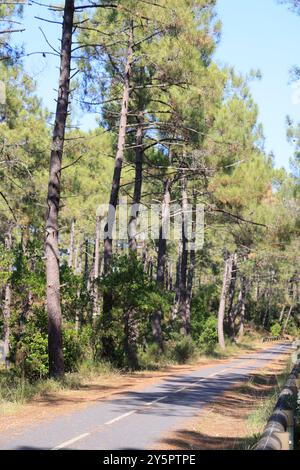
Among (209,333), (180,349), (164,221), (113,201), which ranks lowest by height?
(209,333)

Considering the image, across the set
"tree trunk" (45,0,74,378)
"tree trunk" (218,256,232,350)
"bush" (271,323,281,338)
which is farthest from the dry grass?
"bush" (271,323,281,338)

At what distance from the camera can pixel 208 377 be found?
21.4 metres

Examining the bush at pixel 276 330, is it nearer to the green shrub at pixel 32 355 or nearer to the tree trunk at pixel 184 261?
the tree trunk at pixel 184 261

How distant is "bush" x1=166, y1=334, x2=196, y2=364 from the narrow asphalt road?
12306 millimetres

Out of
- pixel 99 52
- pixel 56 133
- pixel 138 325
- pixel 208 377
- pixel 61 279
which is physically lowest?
pixel 208 377

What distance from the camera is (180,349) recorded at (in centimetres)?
3030

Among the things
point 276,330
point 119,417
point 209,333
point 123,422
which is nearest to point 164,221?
point 119,417

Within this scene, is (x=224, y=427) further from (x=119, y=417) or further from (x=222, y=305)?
(x=222, y=305)

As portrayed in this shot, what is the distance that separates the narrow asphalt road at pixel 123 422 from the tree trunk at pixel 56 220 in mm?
2056

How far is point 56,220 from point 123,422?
664 centimetres

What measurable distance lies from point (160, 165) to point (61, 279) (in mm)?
11824

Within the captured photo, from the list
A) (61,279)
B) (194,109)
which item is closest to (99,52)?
(194,109)

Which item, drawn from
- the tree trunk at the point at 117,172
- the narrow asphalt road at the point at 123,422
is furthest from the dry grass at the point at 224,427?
the tree trunk at the point at 117,172
